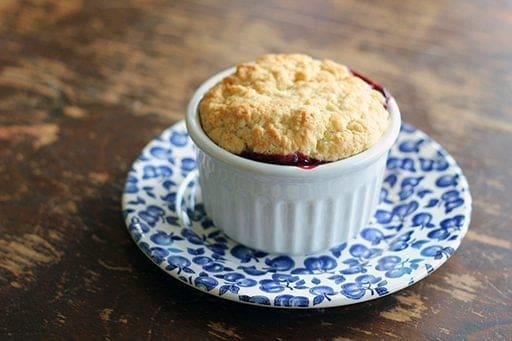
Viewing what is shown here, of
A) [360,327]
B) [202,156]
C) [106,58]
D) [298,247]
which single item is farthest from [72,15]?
[360,327]

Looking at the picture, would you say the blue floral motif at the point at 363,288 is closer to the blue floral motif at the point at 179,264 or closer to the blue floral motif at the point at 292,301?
the blue floral motif at the point at 292,301

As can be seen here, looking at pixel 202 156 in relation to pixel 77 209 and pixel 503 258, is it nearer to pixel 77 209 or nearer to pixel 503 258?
pixel 77 209

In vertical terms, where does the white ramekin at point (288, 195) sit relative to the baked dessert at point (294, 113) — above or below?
below

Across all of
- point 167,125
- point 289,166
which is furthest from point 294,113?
point 167,125

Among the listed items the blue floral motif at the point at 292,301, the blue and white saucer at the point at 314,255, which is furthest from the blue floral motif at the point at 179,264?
the blue floral motif at the point at 292,301

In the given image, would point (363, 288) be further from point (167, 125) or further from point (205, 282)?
point (167, 125)

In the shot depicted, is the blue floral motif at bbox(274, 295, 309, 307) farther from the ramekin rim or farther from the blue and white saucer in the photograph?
the ramekin rim
